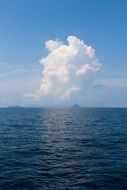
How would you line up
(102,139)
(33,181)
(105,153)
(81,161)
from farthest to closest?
(102,139), (105,153), (81,161), (33,181)

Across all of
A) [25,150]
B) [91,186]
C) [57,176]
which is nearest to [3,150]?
[25,150]

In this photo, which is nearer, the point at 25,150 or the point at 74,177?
the point at 74,177

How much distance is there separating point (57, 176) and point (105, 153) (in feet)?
51.2

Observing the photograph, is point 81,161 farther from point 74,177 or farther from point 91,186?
point 91,186

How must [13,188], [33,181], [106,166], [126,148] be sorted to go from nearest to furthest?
1. [13,188]
2. [33,181]
3. [106,166]
4. [126,148]

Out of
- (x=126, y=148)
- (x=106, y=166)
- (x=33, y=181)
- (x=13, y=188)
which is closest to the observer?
(x=13, y=188)

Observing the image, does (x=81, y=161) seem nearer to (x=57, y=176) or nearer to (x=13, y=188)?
(x=57, y=176)

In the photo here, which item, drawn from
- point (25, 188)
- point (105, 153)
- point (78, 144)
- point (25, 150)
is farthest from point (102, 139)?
point (25, 188)

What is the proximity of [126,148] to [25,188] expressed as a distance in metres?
27.6

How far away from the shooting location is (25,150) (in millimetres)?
47688

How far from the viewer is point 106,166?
3712cm

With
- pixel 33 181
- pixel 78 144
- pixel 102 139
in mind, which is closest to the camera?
pixel 33 181

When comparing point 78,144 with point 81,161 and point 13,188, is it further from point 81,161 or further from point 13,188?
point 13,188

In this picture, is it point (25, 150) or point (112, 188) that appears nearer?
point (112, 188)
